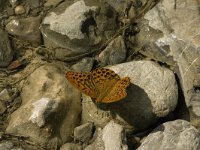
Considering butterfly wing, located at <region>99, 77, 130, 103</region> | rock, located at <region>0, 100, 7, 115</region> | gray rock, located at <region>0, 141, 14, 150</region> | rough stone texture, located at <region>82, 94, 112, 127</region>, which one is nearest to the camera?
butterfly wing, located at <region>99, 77, 130, 103</region>

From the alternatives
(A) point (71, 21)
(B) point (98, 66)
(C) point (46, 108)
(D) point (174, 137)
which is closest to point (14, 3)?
(A) point (71, 21)

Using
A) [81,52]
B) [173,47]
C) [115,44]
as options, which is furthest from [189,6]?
[81,52]

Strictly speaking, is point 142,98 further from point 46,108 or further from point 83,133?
point 46,108

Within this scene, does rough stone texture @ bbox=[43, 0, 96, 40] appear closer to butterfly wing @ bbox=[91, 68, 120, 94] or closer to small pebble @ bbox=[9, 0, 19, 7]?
small pebble @ bbox=[9, 0, 19, 7]

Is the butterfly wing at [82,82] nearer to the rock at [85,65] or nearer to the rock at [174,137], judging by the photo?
the rock at [85,65]

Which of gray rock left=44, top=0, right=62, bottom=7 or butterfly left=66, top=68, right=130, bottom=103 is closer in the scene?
butterfly left=66, top=68, right=130, bottom=103

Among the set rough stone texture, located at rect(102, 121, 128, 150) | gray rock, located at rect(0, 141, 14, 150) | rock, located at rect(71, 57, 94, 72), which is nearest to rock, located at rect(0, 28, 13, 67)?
rock, located at rect(71, 57, 94, 72)
